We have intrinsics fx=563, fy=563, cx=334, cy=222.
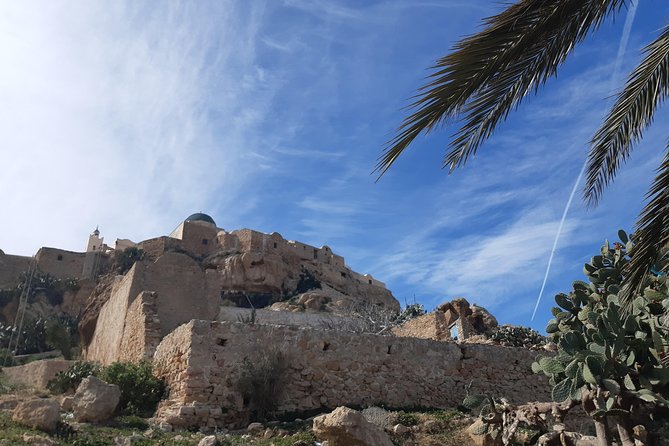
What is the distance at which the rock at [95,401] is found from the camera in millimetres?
8461

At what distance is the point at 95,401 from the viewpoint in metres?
8.53

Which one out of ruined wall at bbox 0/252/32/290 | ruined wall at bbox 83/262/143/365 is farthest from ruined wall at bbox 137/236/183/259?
ruined wall at bbox 83/262/143/365

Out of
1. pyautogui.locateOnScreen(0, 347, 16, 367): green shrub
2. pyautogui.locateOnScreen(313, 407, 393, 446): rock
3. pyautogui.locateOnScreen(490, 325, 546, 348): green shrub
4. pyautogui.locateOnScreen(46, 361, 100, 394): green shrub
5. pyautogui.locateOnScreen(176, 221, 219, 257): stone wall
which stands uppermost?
pyautogui.locateOnScreen(176, 221, 219, 257): stone wall

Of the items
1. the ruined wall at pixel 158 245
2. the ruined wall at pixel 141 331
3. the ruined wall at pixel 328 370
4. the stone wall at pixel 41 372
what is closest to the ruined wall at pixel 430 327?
the ruined wall at pixel 328 370

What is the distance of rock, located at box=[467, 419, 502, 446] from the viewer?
7.69 m

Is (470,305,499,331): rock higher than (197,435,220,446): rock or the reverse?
higher

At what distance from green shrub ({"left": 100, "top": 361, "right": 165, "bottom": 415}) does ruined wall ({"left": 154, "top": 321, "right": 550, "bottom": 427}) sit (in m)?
0.29

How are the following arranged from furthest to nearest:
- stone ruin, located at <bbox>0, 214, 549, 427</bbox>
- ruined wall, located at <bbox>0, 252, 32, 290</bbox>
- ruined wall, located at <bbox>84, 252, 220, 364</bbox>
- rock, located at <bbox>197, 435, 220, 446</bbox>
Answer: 1. ruined wall, located at <bbox>0, 252, 32, 290</bbox>
2. ruined wall, located at <bbox>84, 252, 220, 364</bbox>
3. stone ruin, located at <bbox>0, 214, 549, 427</bbox>
4. rock, located at <bbox>197, 435, 220, 446</bbox>

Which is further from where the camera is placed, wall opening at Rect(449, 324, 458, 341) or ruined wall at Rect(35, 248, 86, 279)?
ruined wall at Rect(35, 248, 86, 279)

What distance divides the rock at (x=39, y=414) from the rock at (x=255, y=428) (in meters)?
2.62

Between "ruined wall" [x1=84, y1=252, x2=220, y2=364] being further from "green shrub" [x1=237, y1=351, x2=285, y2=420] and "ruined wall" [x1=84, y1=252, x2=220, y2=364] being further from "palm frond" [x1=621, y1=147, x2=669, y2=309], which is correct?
"palm frond" [x1=621, y1=147, x2=669, y2=309]

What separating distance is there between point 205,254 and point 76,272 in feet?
31.5

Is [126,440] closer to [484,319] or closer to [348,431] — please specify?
[348,431]

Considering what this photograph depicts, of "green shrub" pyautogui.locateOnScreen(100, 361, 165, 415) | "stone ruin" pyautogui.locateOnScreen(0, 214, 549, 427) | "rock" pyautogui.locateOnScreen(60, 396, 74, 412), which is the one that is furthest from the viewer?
"green shrub" pyautogui.locateOnScreen(100, 361, 165, 415)
